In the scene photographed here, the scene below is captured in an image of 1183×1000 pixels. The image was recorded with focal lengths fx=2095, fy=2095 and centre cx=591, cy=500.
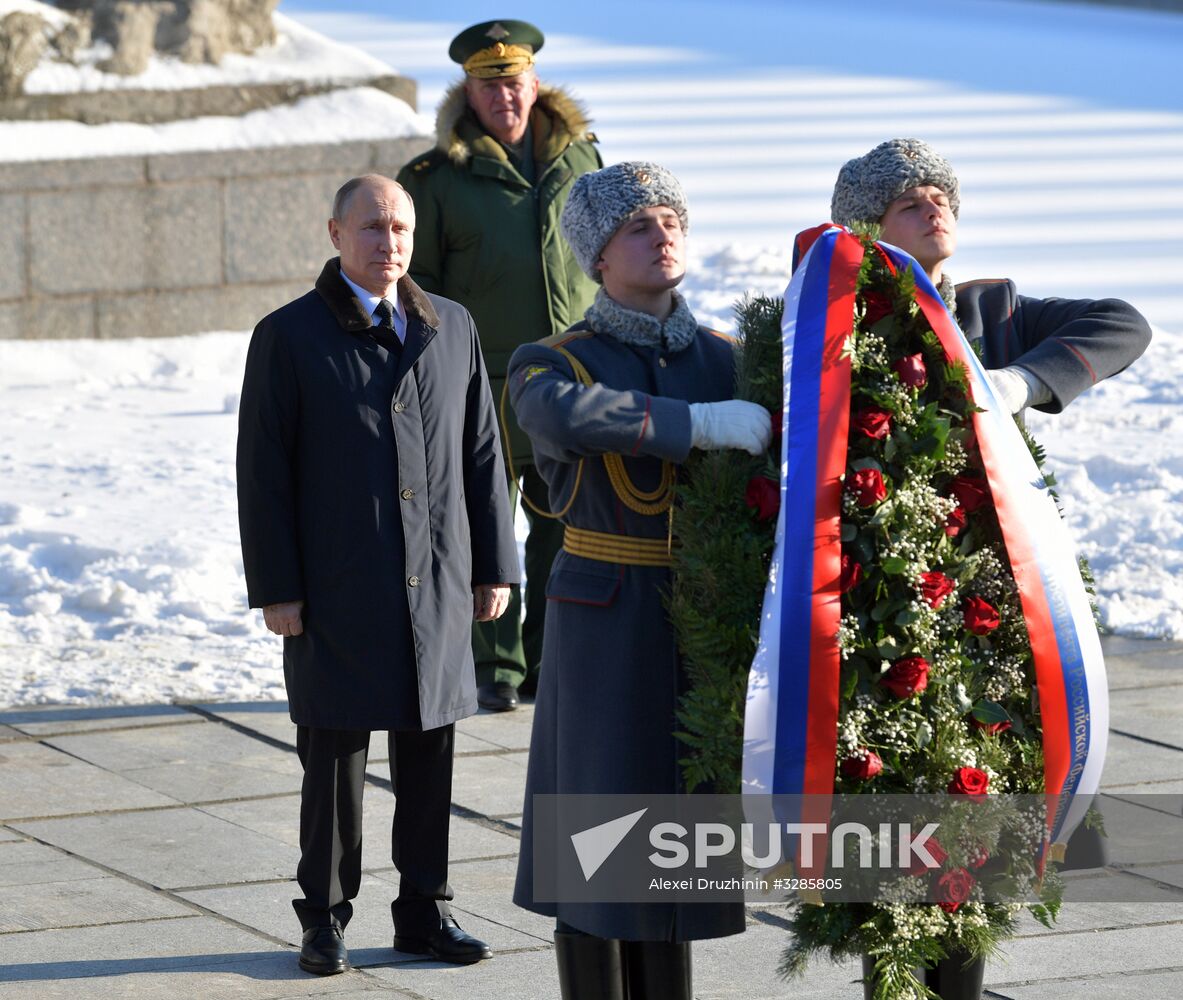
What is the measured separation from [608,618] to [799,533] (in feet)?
1.58

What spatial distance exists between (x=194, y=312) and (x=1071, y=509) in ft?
16.3

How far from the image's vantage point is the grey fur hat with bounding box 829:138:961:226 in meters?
4.09

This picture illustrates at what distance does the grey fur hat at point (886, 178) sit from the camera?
409 cm

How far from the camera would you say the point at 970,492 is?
3.70m

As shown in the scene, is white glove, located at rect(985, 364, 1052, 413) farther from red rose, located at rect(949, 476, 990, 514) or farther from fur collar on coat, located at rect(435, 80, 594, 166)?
fur collar on coat, located at rect(435, 80, 594, 166)

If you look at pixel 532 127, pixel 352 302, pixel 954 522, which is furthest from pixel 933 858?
pixel 532 127

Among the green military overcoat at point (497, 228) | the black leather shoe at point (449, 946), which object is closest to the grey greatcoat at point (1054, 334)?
the black leather shoe at point (449, 946)

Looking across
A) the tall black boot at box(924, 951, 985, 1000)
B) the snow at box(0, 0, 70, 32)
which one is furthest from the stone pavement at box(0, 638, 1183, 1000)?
the snow at box(0, 0, 70, 32)

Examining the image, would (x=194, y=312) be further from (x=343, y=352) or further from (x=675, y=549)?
(x=675, y=549)

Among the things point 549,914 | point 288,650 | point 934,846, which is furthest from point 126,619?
point 934,846

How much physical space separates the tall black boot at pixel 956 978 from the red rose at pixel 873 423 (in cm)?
98

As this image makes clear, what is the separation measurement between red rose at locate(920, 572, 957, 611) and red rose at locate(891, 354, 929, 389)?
1.12 ft

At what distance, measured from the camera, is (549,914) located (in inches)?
155

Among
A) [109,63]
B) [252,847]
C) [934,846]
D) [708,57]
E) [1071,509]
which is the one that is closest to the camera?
[934,846]
